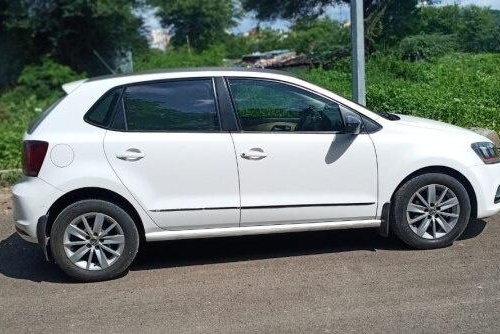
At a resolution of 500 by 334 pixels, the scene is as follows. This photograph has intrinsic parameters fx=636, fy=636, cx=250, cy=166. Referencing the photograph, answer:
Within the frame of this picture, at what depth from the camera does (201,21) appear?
53.2m

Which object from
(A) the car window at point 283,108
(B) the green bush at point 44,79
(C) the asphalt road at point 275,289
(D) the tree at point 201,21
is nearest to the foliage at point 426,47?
(C) the asphalt road at point 275,289

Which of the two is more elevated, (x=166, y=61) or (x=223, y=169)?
(x=223, y=169)

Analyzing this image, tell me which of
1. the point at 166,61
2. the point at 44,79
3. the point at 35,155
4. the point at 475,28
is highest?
the point at 35,155

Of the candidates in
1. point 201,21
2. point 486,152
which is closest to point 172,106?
point 486,152

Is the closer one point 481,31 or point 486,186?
point 486,186

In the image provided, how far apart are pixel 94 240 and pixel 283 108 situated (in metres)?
1.95

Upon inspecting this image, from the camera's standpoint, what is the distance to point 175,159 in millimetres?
5176

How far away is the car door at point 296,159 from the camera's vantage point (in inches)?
208

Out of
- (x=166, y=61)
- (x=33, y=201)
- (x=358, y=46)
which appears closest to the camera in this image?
(x=33, y=201)

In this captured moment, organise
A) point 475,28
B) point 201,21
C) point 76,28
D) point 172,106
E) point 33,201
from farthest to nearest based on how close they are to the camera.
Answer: point 201,21
point 76,28
point 475,28
point 172,106
point 33,201

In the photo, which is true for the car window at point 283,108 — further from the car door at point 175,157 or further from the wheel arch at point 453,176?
the wheel arch at point 453,176

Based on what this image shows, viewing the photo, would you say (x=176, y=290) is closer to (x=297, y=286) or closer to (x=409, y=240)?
(x=297, y=286)

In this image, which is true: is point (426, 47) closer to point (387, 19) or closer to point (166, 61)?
point (387, 19)

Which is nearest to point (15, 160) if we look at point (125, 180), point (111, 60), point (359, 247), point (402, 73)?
point (125, 180)
